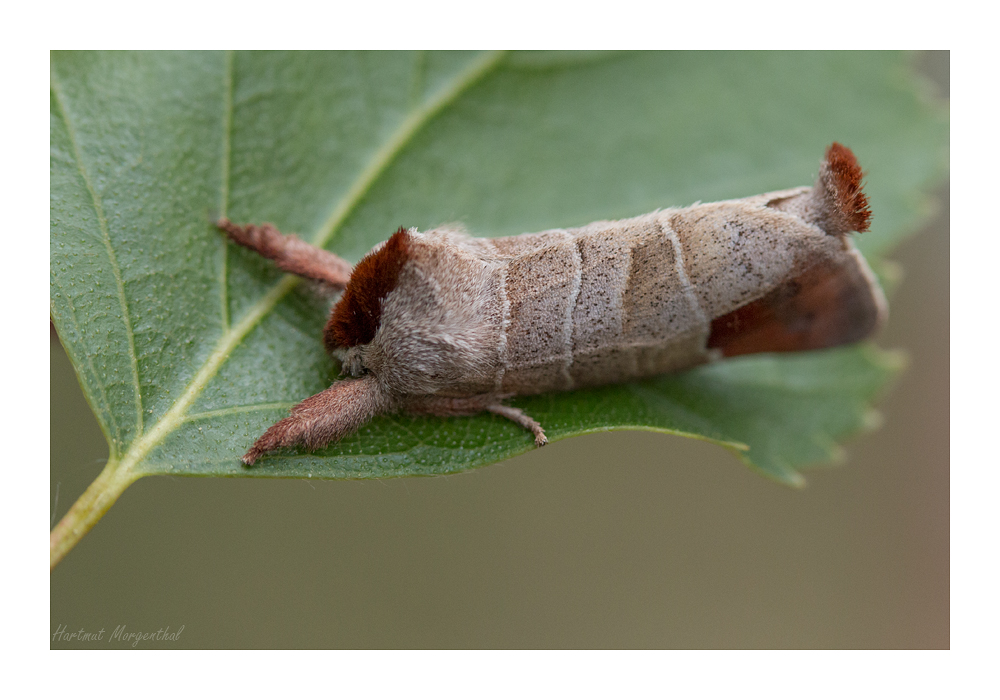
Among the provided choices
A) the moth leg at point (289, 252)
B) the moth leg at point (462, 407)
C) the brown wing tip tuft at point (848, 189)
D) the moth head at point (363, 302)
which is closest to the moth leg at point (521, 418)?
the moth leg at point (462, 407)

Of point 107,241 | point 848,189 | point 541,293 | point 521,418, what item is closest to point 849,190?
point 848,189

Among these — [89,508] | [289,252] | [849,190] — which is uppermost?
[849,190]

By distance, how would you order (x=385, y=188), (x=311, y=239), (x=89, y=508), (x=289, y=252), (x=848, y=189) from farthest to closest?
(x=385, y=188)
(x=311, y=239)
(x=289, y=252)
(x=848, y=189)
(x=89, y=508)

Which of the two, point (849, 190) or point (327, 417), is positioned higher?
point (849, 190)

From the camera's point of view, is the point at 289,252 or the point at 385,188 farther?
the point at 385,188

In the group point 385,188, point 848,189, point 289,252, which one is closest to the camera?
point 848,189

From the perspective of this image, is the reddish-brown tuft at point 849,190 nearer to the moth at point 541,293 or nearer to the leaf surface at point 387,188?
the moth at point 541,293

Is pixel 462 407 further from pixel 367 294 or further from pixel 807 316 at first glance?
pixel 807 316
